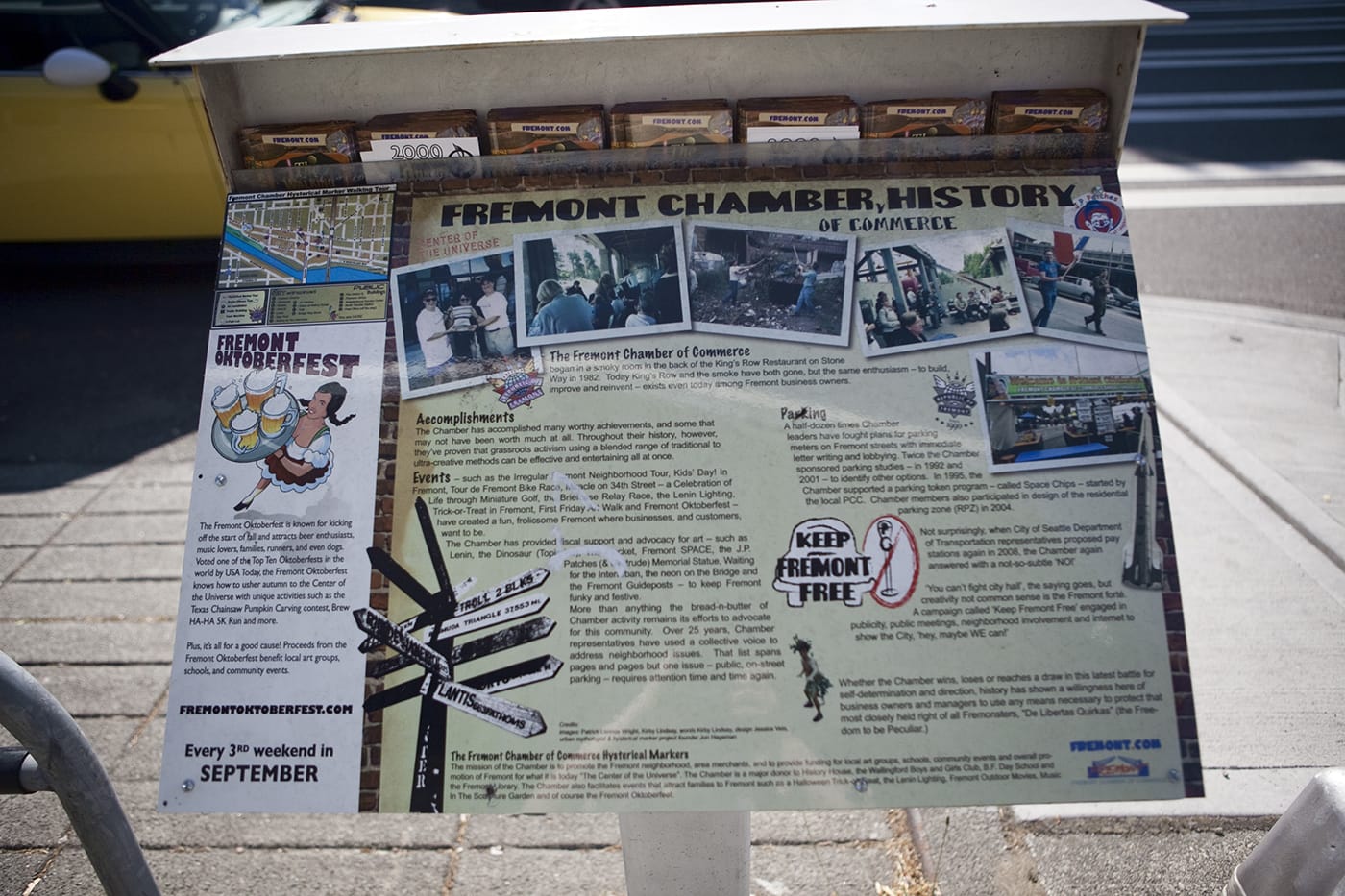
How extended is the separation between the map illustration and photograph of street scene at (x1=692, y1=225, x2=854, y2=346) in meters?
0.55

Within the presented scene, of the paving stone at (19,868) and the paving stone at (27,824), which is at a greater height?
the paving stone at (27,824)

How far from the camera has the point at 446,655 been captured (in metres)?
1.61

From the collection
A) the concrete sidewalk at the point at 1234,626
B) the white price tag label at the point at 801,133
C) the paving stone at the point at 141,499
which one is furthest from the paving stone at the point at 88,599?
the white price tag label at the point at 801,133

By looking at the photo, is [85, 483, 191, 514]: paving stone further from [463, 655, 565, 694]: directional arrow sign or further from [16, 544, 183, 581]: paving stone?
[463, 655, 565, 694]: directional arrow sign

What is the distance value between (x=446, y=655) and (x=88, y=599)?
2730 millimetres

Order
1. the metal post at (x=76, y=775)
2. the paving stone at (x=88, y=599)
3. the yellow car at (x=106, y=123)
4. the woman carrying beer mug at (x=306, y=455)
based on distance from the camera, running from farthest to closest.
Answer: the yellow car at (x=106, y=123) < the paving stone at (x=88, y=599) < the woman carrying beer mug at (x=306, y=455) < the metal post at (x=76, y=775)

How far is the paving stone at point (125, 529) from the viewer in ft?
13.3

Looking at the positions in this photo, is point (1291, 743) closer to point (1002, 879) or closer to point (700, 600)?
point (1002, 879)

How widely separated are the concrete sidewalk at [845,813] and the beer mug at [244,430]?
4.50 ft

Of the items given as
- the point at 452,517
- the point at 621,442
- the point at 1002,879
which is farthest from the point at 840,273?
the point at 1002,879

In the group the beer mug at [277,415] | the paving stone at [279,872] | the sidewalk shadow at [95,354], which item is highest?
the sidewalk shadow at [95,354]

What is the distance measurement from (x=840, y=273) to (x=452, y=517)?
0.75 m

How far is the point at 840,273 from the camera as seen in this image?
1.70 m

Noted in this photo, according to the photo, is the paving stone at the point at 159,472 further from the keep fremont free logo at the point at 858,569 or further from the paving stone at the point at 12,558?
the keep fremont free logo at the point at 858,569
